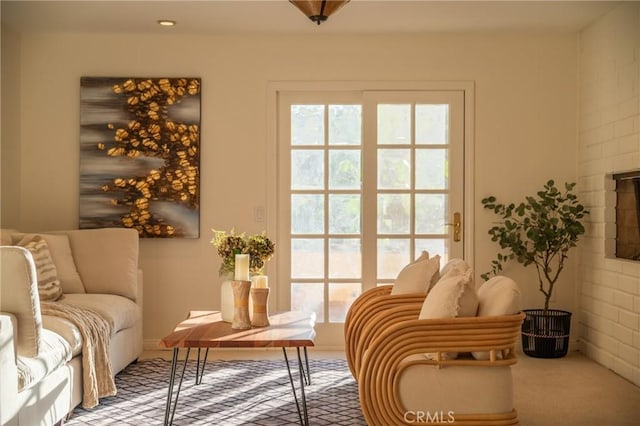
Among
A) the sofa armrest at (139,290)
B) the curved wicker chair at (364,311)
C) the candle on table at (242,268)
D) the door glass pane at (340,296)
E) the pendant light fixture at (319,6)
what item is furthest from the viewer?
the door glass pane at (340,296)

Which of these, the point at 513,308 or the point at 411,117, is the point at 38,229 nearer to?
the point at 411,117

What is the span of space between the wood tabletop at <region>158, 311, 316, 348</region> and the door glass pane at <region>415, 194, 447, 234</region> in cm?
185

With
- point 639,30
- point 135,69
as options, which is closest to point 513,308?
point 639,30

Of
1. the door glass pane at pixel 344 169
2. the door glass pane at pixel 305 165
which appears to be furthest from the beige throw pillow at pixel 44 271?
the door glass pane at pixel 344 169

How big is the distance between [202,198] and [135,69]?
3.68ft

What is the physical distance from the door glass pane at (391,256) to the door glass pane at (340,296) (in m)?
0.23

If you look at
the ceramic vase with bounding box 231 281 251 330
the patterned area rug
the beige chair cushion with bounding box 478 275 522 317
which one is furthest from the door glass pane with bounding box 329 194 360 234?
the beige chair cushion with bounding box 478 275 522 317

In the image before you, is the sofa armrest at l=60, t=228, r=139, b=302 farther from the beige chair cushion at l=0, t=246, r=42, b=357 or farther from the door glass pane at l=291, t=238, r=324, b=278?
the beige chair cushion at l=0, t=246, r=42, b=357

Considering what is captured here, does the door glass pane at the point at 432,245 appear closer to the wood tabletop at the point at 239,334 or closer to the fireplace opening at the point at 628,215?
the fireplace opening at the point at 628,215

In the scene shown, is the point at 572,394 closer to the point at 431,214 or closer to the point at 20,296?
the point at 431,214

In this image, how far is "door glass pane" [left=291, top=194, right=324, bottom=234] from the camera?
570 cm

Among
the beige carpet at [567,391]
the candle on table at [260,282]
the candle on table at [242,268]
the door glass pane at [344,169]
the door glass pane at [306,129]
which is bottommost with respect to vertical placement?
the beige carpet at [567,391]

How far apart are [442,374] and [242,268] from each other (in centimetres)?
129

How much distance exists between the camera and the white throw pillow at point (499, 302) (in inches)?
A: 116
